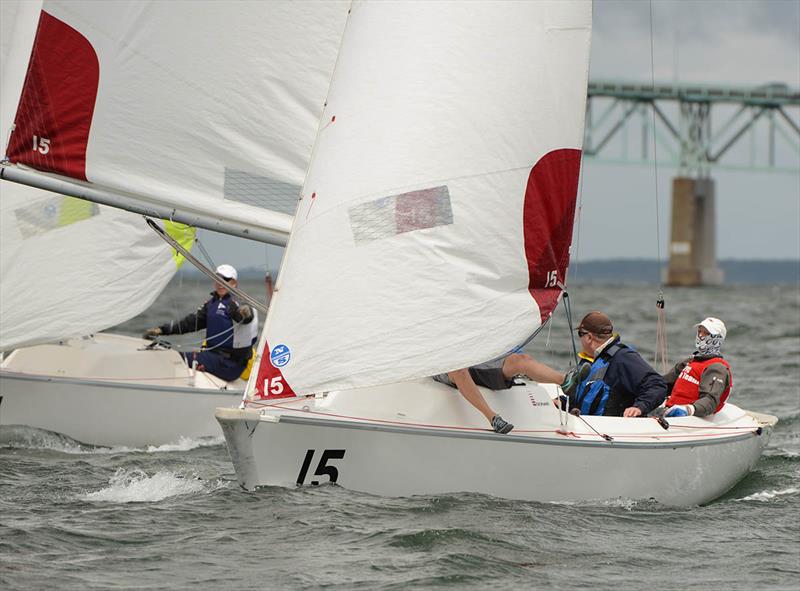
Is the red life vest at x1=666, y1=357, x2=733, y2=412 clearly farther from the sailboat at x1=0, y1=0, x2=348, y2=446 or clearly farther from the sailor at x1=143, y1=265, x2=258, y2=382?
the sailor at x1=143, y1=265, x2=258, y2=382

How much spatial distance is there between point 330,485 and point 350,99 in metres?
2.10

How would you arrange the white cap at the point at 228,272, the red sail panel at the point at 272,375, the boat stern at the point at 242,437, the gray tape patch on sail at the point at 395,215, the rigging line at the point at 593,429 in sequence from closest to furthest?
the boat stern at the point at 242,437, the red sail panel at the point at 272,375, the gray tape patch on sail at the point at 395,215, the rigging line at the point at 593,429, the white cap at the point at 228,272

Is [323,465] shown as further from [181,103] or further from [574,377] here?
[181,103]

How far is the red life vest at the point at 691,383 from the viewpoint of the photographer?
27.4 ft

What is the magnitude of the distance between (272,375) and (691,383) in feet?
9.42

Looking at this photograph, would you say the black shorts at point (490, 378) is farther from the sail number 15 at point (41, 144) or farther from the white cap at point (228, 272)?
the white cap at point (228, 272)

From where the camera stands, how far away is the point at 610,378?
794cm

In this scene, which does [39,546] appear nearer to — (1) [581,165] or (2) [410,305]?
(2) [410,305]

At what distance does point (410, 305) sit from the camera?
23.2 ft

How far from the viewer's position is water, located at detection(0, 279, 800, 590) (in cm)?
604

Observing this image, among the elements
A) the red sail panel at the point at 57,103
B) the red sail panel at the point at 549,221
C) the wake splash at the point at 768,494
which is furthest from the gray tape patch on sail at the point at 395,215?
the wake splash at the point at 768,494

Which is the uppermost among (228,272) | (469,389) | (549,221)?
(549,221)

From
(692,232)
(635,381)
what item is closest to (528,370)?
(635,381)

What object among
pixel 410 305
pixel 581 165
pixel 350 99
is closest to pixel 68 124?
pixel 350 99
